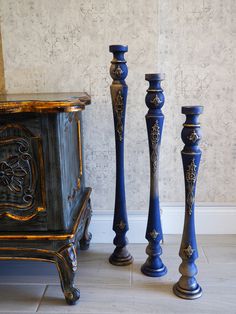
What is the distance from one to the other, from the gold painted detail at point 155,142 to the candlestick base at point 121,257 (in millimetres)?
423

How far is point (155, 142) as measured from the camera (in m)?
1.40

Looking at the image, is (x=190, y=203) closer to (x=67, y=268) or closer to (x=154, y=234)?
(x=154, y=234)

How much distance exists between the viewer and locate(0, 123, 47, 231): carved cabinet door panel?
1214mm

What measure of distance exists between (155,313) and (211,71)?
3.64 ft

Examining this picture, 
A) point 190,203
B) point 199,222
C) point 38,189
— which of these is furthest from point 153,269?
point 38,189

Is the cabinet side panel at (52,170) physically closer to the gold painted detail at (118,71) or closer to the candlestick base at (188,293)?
the gold painted detail at (118,71)

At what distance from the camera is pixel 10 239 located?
1277mm

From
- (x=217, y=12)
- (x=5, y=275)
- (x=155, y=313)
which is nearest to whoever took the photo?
(x=155, y=313)

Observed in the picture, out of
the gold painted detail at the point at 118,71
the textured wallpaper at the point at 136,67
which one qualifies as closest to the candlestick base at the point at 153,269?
the textured wallpaper at the point at 136,67

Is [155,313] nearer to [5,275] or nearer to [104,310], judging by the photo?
[104,310]

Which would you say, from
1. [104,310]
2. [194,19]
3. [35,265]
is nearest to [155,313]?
[104,310]

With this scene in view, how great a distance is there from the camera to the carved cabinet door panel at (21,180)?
3.98 ft

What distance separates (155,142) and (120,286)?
0.59 m

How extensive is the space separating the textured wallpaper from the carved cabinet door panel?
505 mm
